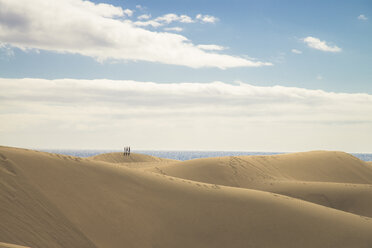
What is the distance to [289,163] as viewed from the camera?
3294cm

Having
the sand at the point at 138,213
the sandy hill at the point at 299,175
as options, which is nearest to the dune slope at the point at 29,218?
the sand at the point at 138,213

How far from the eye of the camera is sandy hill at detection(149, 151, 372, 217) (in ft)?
64.0

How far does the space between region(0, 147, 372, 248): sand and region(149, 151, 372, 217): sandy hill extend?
698 cm

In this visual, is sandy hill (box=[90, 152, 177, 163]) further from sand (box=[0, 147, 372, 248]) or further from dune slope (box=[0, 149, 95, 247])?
dune slope (box=[0, 149, 95, 247])

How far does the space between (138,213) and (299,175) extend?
2284 cm

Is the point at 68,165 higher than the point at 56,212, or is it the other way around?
the point at 68,165

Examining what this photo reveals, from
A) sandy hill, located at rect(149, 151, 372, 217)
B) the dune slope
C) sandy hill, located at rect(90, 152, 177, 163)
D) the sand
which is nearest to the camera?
the dune slope

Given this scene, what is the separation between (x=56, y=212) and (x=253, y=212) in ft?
22.4

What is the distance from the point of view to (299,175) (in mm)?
30750

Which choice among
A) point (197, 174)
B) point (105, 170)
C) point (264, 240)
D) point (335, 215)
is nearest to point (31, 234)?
point (105, 170)

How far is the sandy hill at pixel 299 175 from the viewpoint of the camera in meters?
19.5

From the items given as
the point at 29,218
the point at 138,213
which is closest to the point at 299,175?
the point at 138,213

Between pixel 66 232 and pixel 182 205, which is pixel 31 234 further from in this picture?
pixel 182 205

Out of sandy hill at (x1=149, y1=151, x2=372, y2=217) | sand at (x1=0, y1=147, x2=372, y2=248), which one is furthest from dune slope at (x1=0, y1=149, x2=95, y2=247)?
sandy hill at (x1=149, y1=151, x2=372, y2=217)
